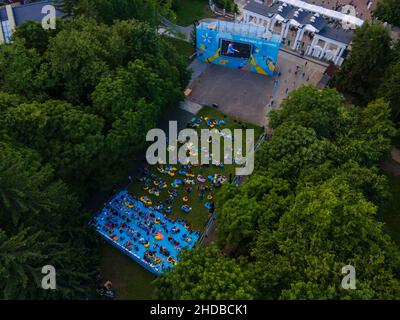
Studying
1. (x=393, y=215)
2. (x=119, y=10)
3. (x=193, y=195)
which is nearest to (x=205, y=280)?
(x=193, y=195)

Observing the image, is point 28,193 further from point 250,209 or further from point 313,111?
point 313,111

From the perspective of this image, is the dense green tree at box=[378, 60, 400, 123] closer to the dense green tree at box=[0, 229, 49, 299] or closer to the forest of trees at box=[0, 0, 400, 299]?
the forest of trees at box=[0, 0, 400, 299]

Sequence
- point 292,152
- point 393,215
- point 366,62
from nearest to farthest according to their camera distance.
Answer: point 292,152 → point 393,215 → point 366,62

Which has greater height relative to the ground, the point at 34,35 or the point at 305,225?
the point at 34,35

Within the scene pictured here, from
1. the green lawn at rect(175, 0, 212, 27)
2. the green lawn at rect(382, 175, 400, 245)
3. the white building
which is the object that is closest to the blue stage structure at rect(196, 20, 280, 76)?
Answer: the white building

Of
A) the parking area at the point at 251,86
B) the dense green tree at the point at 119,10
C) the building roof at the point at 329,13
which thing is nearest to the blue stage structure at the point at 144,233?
the parking area at the point at 251,86
